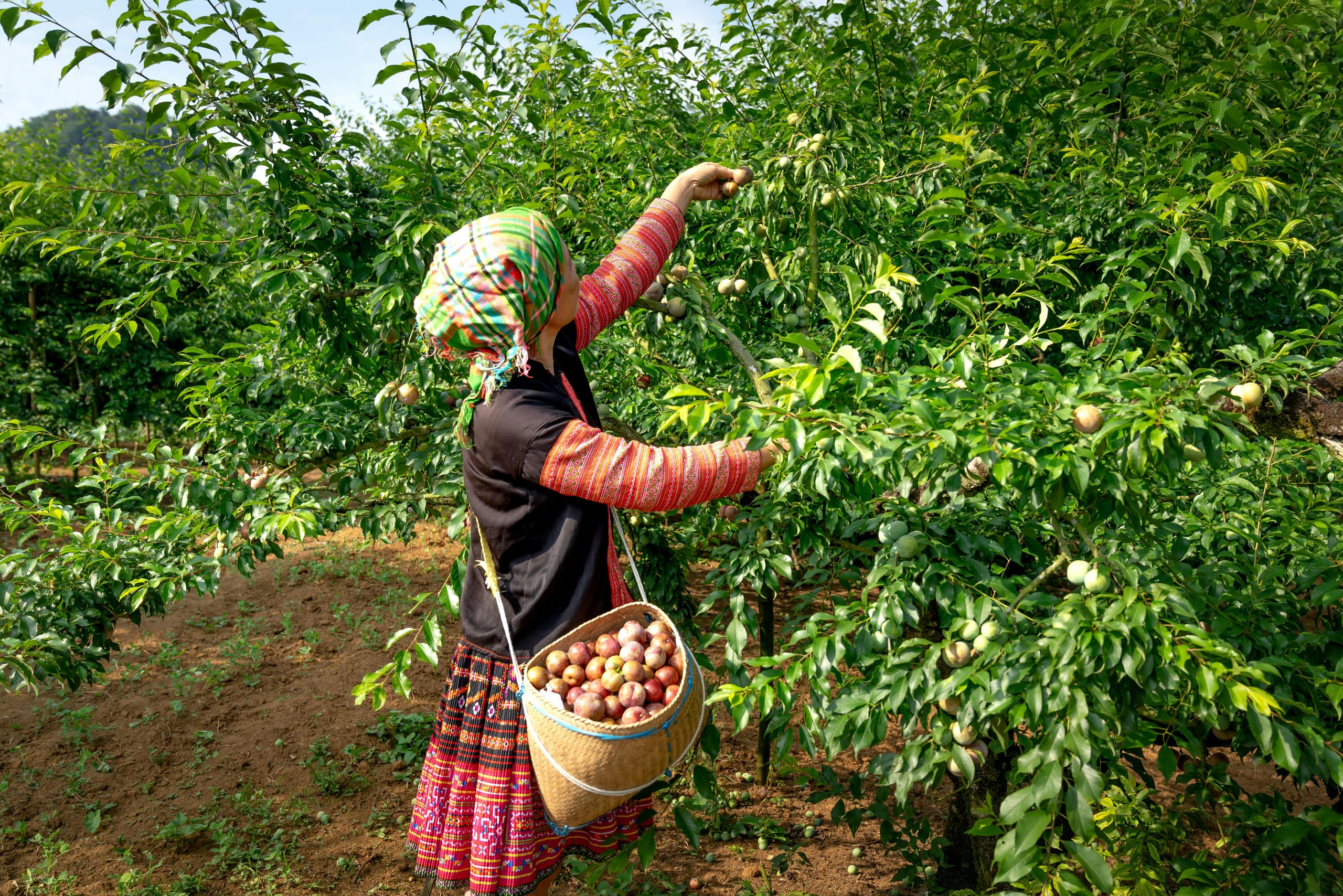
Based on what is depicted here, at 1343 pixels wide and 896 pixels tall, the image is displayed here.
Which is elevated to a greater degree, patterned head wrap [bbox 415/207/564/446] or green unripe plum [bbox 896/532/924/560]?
patterned head wrap [bbox 415/207/564/446]

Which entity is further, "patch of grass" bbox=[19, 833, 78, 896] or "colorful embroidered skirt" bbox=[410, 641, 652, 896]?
"patch of grass" bbox=[19, 833, 78, 896]

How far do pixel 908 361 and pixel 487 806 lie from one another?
5.75 feet

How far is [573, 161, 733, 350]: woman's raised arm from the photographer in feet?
6.02

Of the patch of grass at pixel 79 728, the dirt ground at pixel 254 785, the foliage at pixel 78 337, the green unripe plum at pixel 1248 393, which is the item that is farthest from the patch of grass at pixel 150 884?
the foliage at pixel 78 337

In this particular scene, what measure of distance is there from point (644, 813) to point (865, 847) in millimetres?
1571

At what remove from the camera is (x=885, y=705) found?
1489mm

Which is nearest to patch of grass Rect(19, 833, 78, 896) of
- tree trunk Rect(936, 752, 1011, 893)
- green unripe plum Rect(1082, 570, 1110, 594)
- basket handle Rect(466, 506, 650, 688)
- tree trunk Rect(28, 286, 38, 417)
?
basket handle Rect(466, 506, 650, 688)

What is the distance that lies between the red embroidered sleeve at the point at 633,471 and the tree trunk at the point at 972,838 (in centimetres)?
122

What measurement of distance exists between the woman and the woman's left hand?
0.20m

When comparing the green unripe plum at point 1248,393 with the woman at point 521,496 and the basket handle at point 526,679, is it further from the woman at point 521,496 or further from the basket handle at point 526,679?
the basket handle at point 526,679

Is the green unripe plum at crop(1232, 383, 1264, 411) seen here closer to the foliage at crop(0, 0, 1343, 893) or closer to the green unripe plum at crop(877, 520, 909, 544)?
the foliage at crop(0, 0, 1343, 893)

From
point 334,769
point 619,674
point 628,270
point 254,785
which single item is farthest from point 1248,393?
point 254,785

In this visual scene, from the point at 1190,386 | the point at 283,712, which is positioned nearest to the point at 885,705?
the point at 1190,386

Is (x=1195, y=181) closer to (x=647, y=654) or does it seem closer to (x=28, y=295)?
(x=647, y=654)
